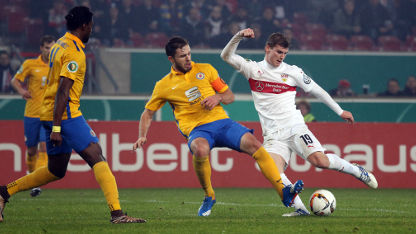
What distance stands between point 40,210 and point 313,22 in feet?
39.3

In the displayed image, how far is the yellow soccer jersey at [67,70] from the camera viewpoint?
6.44 metres

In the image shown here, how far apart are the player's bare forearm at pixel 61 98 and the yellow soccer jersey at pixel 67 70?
0.06m

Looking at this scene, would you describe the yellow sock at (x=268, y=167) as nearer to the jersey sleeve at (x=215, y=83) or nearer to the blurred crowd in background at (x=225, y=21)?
the jersey sleeve at (x=215, y=83)

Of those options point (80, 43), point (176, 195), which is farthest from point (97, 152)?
point (176, 195)

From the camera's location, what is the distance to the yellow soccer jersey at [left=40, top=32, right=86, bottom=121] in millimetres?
6438

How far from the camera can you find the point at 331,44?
1838 centimetres

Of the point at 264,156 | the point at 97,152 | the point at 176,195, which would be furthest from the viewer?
the point at 176,195

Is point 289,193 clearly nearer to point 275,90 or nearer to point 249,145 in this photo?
point 249,145

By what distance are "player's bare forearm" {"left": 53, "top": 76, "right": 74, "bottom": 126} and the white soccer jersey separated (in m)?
A: 1.98

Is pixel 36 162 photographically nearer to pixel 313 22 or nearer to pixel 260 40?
pixel 260 40

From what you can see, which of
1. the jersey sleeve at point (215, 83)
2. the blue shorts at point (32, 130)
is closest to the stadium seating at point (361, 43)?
the blue shorts at point (32, 130)

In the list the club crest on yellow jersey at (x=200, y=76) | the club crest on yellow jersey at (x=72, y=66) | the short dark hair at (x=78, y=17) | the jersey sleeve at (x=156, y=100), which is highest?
the short dark hair at (x=78, y=17)

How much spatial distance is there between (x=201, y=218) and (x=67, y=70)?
2039mm

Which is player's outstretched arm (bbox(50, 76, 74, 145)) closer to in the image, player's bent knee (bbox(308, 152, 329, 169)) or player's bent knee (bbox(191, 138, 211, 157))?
player's bent knee (bbox(191, 138, 211, 157))
